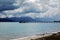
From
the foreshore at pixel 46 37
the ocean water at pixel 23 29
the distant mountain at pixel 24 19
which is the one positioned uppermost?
the distant mountain at pixel 24 19

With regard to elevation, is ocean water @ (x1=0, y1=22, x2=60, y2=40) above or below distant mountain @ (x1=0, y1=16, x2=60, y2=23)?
below

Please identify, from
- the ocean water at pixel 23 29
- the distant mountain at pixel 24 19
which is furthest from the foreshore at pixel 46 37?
the distant mountain at pixel 24 19

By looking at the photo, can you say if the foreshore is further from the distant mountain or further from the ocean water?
the distant mountain

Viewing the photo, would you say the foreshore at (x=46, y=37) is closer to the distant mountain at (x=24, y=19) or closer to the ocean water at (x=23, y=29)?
the ocean water at (x=23, y=29)

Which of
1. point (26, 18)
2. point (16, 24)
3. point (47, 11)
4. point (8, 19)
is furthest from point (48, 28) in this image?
point (8, 19)

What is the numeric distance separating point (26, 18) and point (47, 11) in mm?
401

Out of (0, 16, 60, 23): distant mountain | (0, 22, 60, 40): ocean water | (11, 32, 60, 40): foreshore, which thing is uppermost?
(0, 16, 60, 23): distant mountain

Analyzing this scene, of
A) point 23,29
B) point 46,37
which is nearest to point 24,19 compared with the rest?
point 23,29

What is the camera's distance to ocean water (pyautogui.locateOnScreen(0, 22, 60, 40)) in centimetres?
192

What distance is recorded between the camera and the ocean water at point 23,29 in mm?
1922

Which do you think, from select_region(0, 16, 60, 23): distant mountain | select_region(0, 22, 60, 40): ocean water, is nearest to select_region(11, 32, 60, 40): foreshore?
select_region(0, 22, 60, 40): ocean water

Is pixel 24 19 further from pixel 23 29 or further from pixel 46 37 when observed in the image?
pixel 46 37

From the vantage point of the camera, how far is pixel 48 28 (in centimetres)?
209

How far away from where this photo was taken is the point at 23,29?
1999 mm
